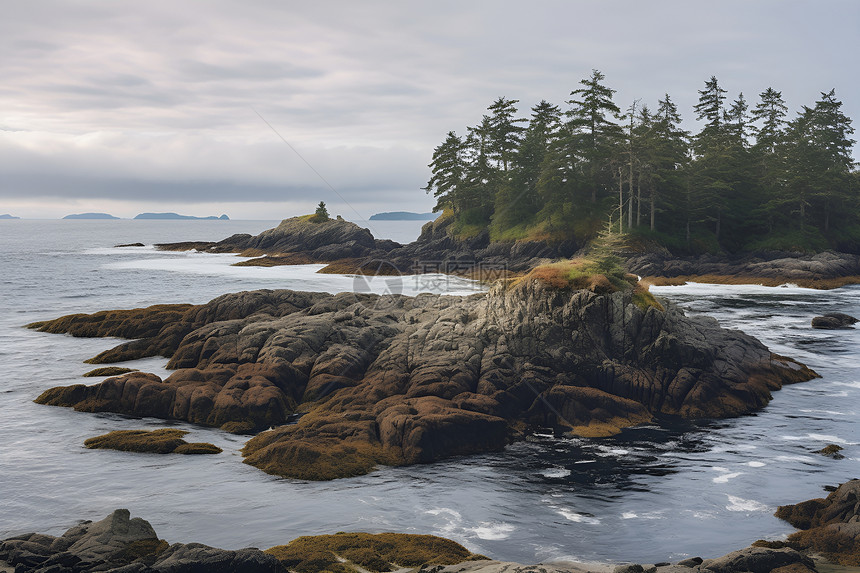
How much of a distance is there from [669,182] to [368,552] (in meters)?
73.4

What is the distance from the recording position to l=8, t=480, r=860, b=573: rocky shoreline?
10.5m

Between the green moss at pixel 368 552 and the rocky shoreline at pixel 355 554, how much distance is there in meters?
0.02

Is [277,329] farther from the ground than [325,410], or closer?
farther from the ground

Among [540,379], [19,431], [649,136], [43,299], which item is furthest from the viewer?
[649,136]

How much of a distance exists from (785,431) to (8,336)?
40982 mm

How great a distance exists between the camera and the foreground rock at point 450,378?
62.9ft

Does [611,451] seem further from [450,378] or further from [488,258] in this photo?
[488,258]

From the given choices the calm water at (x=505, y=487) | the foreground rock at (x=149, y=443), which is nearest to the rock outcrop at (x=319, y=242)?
the calm water at (x=505, y=487)

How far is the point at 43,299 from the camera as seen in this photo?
179 ft

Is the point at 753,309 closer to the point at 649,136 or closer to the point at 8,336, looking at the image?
the point at 649,136

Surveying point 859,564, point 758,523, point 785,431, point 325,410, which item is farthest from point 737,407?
→ point 325,410

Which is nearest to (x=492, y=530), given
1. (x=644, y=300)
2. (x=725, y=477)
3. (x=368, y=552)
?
(x=368, y=552)

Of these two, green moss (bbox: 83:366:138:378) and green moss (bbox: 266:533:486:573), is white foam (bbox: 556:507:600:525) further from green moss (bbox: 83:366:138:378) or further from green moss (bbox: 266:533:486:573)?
green moss (bbox: 83:366:138:378)

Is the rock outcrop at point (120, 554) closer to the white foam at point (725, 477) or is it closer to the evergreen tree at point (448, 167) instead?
the white foam at point (725, 477)
